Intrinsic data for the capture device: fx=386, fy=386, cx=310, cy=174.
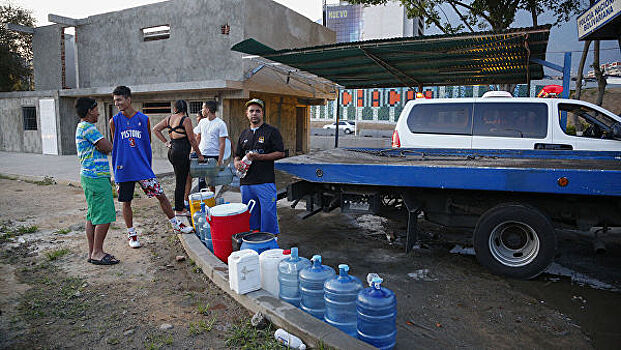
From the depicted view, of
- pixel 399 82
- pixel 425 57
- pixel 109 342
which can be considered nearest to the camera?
pixel 109 342

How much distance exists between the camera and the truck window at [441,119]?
21.9 feet

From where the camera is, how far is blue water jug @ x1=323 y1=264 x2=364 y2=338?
2.74 m

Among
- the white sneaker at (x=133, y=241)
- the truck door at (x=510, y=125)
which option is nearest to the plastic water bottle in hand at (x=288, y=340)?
the white sneaker at (x=133, y=241)

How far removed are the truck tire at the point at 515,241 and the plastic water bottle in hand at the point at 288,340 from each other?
2.52 meters

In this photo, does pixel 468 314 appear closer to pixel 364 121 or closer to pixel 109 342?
pixel 109 342

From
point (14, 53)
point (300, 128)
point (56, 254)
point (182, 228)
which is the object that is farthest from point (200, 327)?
point (14, 53)

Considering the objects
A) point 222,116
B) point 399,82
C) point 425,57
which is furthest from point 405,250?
point 222,116

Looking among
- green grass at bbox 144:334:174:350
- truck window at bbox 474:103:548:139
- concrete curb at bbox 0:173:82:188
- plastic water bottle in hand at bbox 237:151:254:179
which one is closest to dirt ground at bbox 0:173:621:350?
green grass at bbox 144:334:174:350

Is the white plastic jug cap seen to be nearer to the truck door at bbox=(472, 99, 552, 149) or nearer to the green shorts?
the green shorts

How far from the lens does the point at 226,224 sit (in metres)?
3.97

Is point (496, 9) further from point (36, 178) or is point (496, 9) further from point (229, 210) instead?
point (36, 178)

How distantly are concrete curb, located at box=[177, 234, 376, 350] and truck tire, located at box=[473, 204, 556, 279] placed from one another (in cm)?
233

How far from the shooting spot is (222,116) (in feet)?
41.3

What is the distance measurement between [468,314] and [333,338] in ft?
4.87
